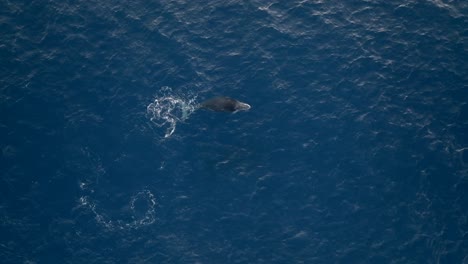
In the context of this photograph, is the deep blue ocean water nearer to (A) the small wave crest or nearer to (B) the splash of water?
(B) the splash of water

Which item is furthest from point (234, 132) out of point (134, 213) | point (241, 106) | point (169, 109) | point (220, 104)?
point (134, 213)

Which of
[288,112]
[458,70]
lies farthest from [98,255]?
[458,70]

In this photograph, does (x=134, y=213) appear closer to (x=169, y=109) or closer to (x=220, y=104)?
(x=169, y=109)

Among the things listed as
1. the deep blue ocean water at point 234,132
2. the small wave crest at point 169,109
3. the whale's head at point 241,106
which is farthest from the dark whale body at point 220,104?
the small wave crest at point 169,109

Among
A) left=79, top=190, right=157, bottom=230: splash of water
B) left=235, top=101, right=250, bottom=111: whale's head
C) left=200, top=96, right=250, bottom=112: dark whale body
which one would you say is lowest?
left=79, top=190, right=157, bottom=230: splash of water

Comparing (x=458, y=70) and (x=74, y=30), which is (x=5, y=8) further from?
(x=458, y=70)

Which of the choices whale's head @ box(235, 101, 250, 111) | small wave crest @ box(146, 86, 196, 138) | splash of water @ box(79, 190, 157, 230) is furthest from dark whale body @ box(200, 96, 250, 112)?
splash of water @ box(79, 190, 157, 230)

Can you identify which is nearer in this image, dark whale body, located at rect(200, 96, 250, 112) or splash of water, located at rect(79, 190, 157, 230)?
splash of water, located at rect(79, 190, 157, 230)
